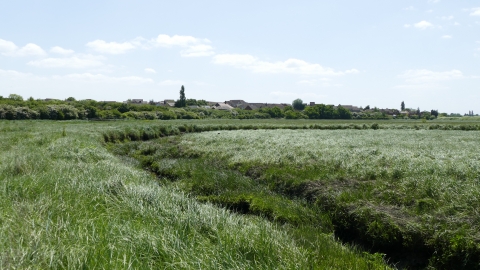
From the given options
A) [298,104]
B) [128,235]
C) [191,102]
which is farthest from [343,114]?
[128,235]

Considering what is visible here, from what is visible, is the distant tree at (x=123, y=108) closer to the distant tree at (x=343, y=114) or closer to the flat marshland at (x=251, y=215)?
the distant tree at (x=343, y=114)

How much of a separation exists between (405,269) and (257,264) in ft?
13.9

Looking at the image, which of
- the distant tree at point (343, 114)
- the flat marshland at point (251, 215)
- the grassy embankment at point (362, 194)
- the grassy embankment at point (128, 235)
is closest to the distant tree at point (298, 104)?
the distant tree at point (343, 114)

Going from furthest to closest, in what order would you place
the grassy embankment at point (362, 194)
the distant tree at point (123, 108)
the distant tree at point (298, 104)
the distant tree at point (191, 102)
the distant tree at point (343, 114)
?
the distant tree at point (298, 104) < the distant tree at point (191, 102) < the distant tree at point (343, 114) < the distant tree at point (123, 108) < the grassy embankment at point (362, 194)

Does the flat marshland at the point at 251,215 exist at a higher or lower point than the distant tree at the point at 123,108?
lower

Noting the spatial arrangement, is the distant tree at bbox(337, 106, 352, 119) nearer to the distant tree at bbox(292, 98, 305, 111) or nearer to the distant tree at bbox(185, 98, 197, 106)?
the distant tree at bbox(292, 98, 305, 111)

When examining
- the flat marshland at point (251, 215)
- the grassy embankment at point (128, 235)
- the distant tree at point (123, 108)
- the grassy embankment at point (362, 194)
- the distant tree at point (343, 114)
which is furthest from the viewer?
the distant tree at point (343, 114)

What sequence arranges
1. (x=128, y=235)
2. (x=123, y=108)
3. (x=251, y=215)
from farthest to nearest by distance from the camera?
(x=123, y=108)
(x=251, y=215)
(x=128, y=235)

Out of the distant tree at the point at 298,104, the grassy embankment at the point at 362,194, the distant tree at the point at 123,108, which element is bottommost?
the grassy embankment at the point at 362,194

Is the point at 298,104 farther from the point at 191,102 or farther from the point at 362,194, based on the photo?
the point at 362,194

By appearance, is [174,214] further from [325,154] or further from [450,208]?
[325,154]

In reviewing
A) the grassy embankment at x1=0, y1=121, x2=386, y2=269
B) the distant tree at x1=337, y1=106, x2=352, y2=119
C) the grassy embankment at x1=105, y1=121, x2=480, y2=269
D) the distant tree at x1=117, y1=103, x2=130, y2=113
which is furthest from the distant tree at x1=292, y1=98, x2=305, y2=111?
the grassy embankment at x1=0, y1=121, x2=386, y2=269

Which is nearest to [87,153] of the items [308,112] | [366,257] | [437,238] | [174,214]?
[174,214]

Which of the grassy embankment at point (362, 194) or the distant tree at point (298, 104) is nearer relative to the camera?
the grassy embankment at point (362, 194)
